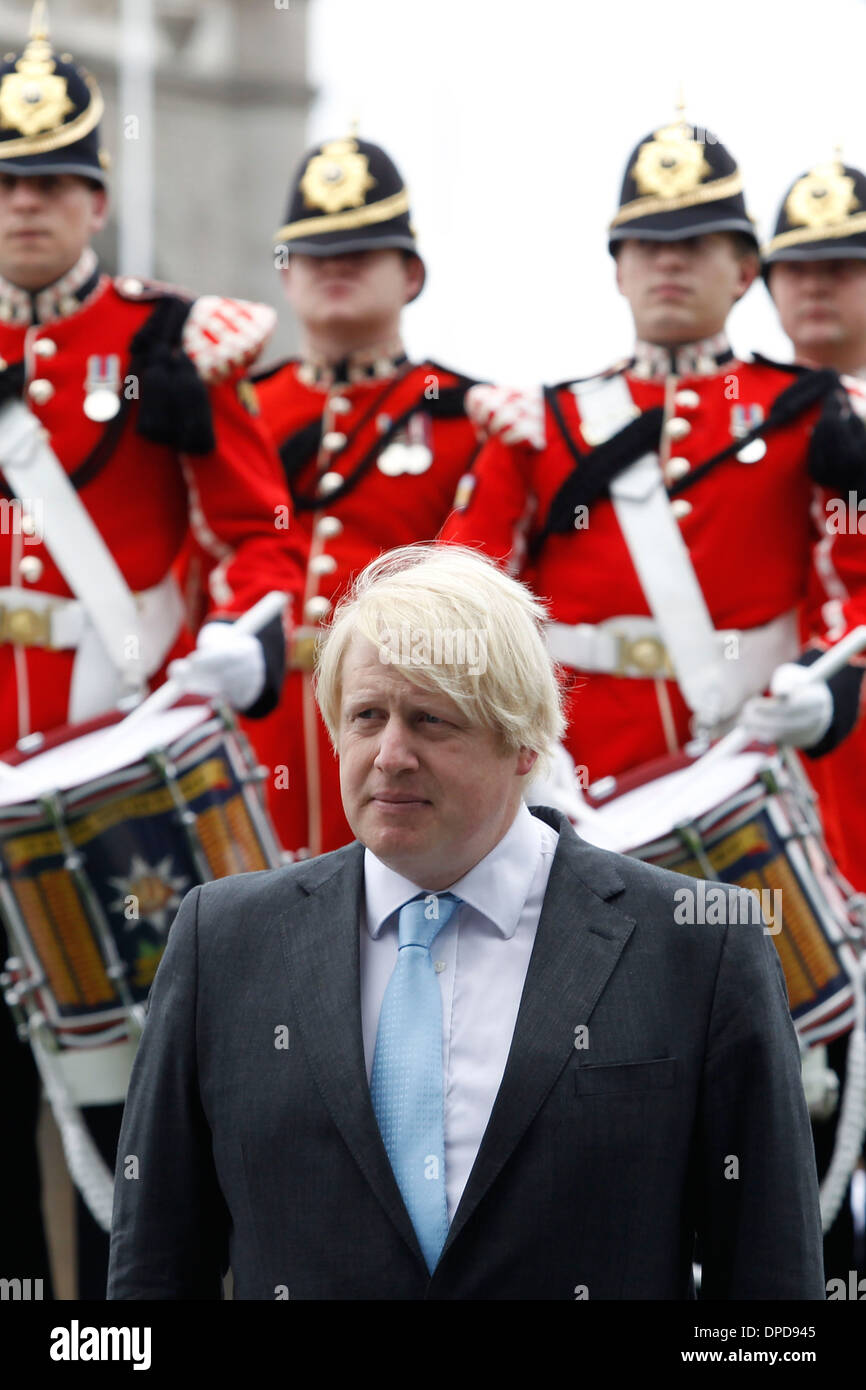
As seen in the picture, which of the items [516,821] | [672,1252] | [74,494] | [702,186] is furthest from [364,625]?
[702,186]

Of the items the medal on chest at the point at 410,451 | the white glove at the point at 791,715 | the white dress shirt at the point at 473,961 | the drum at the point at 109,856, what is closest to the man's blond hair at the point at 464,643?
the white dress shirt at the point at 473,961

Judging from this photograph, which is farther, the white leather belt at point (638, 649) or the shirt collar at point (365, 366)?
the shirt collar at point (365, 366)

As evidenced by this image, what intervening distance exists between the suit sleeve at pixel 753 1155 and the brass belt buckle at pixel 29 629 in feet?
9.22

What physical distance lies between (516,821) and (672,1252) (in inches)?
20.0

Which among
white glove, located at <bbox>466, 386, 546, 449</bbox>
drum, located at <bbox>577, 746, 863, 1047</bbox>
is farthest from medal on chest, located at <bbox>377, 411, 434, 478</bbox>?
drum, located at <bbox>577, 746, 863, 1047</bbox>

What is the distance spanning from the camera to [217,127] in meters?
21.3

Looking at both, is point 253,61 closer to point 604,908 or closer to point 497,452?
point 497,452

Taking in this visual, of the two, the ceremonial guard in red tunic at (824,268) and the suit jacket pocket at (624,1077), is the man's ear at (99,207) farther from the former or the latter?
the suit jacket pocket at (624,1077)

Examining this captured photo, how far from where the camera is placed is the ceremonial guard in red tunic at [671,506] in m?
5.57

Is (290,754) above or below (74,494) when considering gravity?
below

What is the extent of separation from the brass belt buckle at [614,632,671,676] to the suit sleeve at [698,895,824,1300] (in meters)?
2.69

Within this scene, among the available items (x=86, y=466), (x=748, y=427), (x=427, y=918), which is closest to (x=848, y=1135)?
(x=748, y=427)
